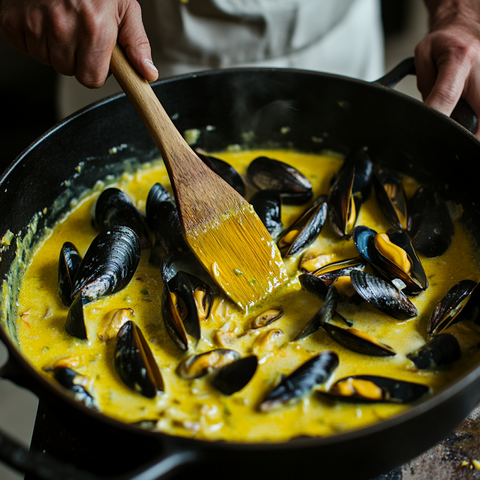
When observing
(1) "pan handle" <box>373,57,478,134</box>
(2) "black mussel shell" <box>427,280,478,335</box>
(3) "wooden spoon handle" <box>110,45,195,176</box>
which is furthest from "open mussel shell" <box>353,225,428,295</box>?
(3) "wooden spoon handle" <box>110,45,195,176</box>

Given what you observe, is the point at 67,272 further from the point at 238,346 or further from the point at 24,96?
the point at 24,96

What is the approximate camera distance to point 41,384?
1.06 metres

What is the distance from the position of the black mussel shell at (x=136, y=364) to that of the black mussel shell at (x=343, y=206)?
0.84m

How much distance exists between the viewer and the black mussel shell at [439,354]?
135cm

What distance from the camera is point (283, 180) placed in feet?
6.59

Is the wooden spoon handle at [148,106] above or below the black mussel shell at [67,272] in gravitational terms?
above

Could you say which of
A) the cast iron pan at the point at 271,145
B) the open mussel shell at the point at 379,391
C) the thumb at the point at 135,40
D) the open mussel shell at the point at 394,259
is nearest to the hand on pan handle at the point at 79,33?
the thumb at the point at 135,40

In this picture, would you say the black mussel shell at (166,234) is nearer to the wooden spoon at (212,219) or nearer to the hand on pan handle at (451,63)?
the wooden spoon at (212,219)

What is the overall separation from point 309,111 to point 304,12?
0.55 meters

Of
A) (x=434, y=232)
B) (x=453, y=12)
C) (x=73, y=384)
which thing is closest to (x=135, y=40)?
(x=73, y=384)

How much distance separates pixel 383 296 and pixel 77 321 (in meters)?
0.90

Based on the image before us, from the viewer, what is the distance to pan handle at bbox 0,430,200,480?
893 mm

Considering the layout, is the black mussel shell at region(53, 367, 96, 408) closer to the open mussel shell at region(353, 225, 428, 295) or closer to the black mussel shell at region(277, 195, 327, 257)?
the black mussel shell at region(277, 195, 327, 257)

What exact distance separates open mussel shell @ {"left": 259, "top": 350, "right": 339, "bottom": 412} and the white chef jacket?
170cm
